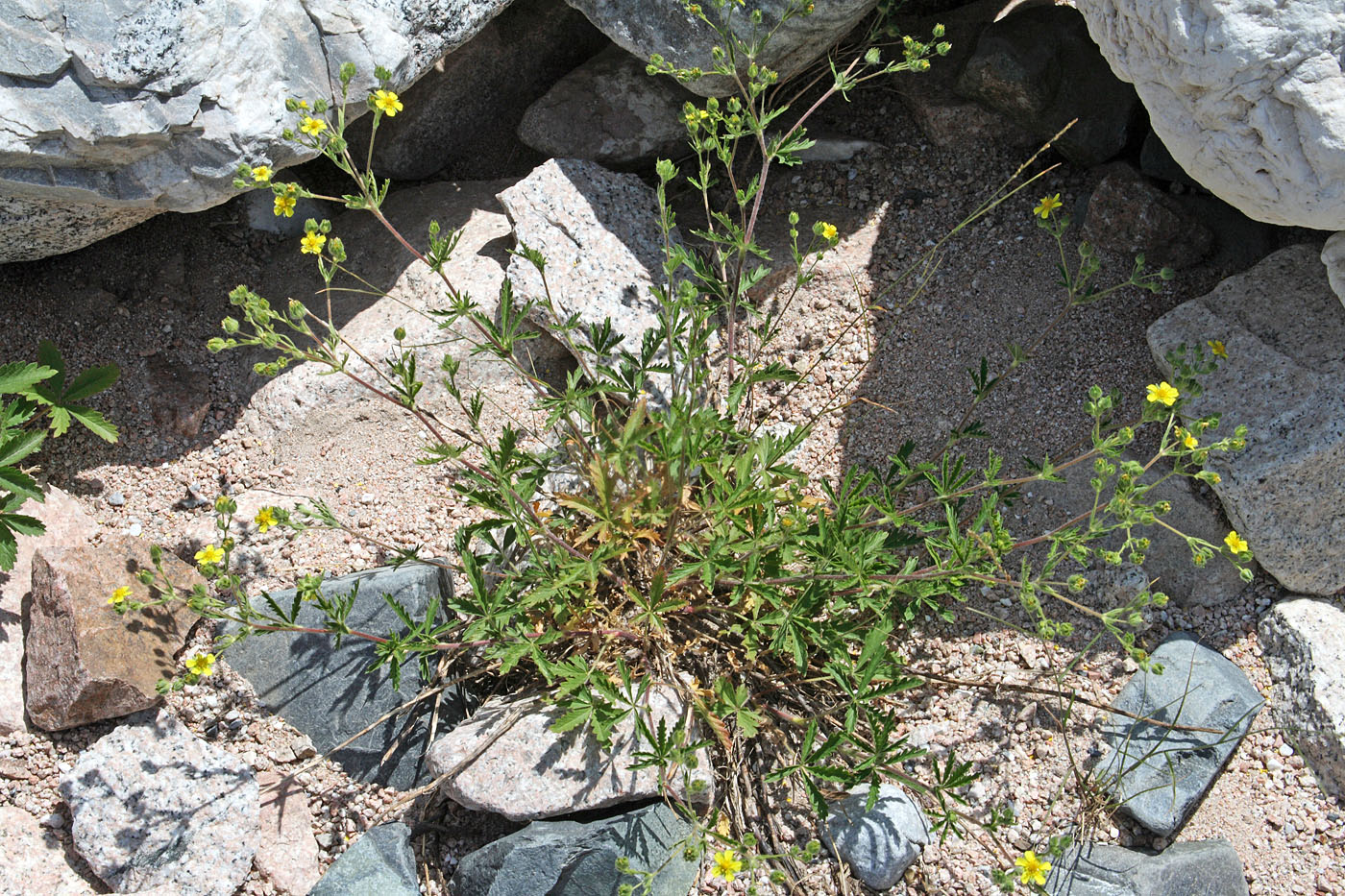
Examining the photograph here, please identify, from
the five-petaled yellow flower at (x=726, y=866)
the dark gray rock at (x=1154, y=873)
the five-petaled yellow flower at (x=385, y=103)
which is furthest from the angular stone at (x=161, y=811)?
the dark gray rock at (x=1154, y=873)

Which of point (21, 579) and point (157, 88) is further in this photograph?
point (21, 579)

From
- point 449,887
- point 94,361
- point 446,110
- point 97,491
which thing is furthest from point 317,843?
point 446,110

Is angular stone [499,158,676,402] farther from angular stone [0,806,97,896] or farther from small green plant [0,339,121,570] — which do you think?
angular stone [0,806,97,896]

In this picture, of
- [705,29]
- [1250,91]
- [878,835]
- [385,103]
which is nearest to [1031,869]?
[878,835]

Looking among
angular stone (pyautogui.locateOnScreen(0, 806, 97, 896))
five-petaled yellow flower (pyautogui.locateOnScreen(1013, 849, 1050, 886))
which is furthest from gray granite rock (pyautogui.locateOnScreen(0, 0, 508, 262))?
five-petaled yellow flower (pyautogui.locateOnScreen(1013, 849, 1050, 886))

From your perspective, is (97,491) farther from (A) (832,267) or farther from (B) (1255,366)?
(B) (1255,366)

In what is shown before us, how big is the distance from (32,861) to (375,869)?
105cm

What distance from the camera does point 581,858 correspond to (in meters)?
2.75

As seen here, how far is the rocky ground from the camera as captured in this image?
3.06 m

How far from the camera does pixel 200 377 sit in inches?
150

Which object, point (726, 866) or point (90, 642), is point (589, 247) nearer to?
point (90, 642)

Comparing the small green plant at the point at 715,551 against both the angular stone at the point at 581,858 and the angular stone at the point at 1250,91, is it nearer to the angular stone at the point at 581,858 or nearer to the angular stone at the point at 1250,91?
the angular stone at the point at 581,858

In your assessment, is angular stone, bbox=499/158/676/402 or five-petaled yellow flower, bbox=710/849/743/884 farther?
angular stone, bbox=499/158/676/402

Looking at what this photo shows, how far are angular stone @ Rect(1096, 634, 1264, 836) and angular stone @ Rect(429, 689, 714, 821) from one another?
4.32 feet
